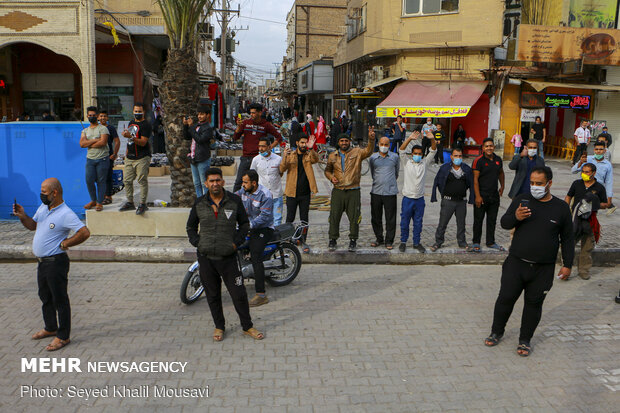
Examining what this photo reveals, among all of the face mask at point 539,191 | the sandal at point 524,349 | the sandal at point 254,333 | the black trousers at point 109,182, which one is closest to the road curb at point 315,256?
the black trousers at point 109,182

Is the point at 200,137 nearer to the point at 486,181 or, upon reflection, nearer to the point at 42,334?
the point at 42,334

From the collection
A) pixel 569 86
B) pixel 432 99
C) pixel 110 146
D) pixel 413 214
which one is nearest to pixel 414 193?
pixel 413 214

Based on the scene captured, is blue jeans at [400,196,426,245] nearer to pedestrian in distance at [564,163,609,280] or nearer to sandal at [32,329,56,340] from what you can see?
pedestrian in distance at [564,163,609,280]

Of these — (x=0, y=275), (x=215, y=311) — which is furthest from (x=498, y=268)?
(x=0, y=275)

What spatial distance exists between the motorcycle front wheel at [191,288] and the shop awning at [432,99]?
1703 cm

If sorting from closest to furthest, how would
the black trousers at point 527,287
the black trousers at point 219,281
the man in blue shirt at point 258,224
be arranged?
the black trousers at point 527,287
the black trousers at point 219,281
the man in blue shirt at point 258,224

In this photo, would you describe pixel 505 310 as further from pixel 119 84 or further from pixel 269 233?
pixel 119 84

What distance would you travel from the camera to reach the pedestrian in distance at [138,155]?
923 centimetres

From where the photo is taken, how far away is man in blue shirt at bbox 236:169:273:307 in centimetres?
656

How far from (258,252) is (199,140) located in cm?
321

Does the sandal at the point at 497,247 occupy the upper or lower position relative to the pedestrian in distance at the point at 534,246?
lower

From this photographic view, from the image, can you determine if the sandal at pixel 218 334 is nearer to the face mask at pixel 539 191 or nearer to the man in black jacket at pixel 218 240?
the man in black jacket at pixel 218 240

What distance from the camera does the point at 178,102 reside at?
9797mm

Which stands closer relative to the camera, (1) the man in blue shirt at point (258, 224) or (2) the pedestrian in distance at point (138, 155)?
(1) the man in blue shirt at point (258, 224)
